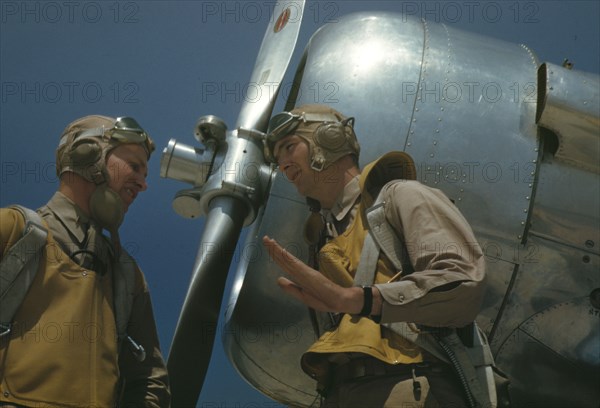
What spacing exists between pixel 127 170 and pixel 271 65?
280cm

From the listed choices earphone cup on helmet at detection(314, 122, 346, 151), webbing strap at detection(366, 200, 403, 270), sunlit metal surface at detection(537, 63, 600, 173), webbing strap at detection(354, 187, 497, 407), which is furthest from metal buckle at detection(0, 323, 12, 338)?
sunlit metal surface at detection(537, 63, 600, 173)

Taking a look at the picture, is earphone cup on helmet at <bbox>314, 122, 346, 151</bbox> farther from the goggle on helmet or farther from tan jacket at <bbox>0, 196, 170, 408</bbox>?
tan jacket at <bbox>0, 196, 170, 408</bbox>

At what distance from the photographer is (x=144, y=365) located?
436 centimetres

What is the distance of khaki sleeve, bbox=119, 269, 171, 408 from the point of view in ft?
13.9

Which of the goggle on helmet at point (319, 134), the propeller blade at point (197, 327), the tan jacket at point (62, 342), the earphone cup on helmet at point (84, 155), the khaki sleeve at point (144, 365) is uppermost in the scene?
the goggle on helmet at point (319, 134)

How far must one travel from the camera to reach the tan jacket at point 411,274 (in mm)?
3529

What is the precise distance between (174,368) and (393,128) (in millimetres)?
2285

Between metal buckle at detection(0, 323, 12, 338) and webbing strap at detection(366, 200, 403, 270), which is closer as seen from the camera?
metal buckle at detection(0, 323, 12, 338)

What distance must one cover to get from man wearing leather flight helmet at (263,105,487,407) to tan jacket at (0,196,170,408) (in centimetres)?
95

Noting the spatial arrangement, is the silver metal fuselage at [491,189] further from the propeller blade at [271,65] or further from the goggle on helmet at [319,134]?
the goggle on helmet at [319,134]

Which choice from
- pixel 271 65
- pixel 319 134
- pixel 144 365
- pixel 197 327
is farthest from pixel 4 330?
pixel 271 65

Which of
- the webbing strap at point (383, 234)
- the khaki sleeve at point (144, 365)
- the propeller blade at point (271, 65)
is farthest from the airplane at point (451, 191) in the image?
the webbing strap at point (383, 234)

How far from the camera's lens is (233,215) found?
20.6 feet

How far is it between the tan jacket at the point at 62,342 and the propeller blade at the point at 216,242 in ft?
5.55
